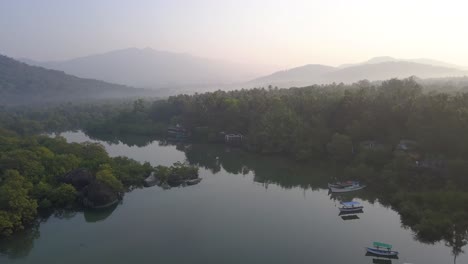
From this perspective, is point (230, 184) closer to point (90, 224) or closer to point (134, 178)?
point (134, 178)

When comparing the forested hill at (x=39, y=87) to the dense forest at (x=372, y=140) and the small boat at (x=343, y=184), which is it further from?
the small boat at (x=343, y=184)

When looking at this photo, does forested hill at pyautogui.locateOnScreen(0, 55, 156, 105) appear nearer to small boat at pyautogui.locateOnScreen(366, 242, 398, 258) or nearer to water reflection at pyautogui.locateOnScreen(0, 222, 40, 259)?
water reflection at pyautogui.locateOnScreen(0, 222, 40, 259)

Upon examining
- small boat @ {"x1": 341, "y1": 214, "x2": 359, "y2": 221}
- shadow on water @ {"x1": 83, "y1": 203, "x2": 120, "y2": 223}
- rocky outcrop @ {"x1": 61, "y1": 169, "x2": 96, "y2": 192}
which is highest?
rocky outcrop @ {"x1": 61, "y1": 169, "x2": 96, "y2": 192}

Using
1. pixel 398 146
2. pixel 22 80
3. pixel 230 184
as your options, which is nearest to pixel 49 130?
→ pixel 230 184

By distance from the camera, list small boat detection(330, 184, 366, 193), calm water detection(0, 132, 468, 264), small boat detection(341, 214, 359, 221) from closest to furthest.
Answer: calm water detection(0, 132, 468, 264)
small boat detection(341, 214, 359, 221)
small boat detection(330, 184, 366, 193)

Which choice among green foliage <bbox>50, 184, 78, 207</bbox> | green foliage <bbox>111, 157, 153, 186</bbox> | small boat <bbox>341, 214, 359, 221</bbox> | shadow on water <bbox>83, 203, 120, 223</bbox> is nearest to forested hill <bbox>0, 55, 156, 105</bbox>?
green foliage <bbox>111, 157, 153, 186</bbox>

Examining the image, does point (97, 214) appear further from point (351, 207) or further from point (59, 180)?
point (351, 207)
